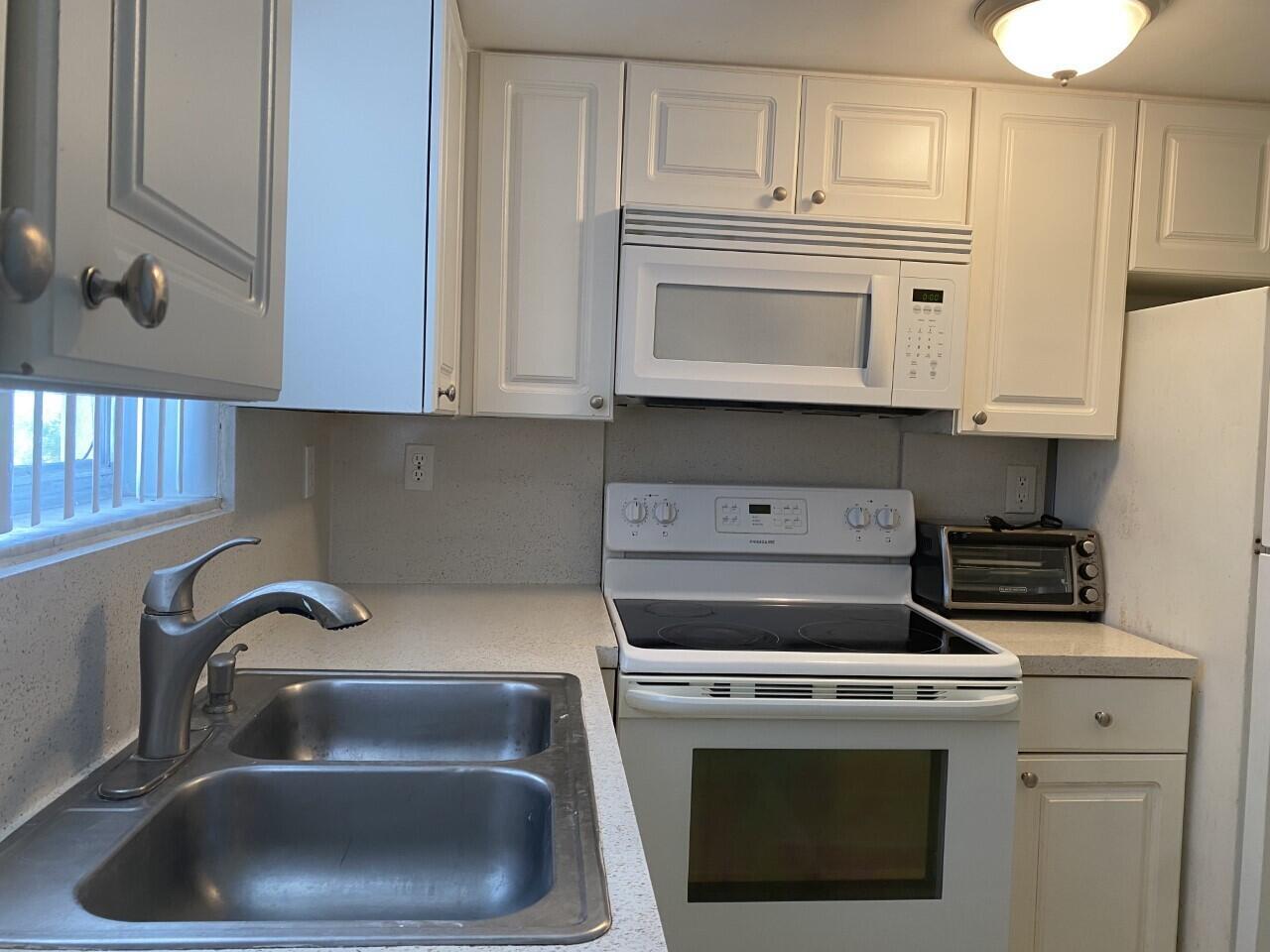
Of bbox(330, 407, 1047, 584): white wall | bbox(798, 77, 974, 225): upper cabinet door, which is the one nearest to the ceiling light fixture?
bbox(798, 77, 974, 225): upper cabinet door

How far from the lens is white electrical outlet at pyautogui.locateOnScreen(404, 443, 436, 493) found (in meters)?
2.35

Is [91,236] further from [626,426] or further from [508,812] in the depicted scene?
[626,426]

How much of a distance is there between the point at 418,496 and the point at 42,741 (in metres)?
1.40

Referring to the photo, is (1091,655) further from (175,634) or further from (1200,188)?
(175,634)

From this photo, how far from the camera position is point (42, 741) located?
38.9 inches

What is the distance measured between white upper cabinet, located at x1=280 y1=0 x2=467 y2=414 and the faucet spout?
21.8 inches

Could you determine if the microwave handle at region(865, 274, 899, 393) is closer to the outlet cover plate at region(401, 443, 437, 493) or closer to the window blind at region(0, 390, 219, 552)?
the outlet cover plate at region(401, 443, 437, 493)

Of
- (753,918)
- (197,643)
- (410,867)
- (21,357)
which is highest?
(21,357)

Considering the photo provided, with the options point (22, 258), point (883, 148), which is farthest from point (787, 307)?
point (22, 258)

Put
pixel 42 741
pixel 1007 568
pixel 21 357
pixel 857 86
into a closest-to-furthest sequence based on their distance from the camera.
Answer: pixel 21 357 < pixel 42 741 < pixel 857 86 < pixel 1007 568

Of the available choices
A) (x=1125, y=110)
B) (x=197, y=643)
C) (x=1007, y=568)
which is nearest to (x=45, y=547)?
(x=197, y=643)

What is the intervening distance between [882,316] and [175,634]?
1.49 metres

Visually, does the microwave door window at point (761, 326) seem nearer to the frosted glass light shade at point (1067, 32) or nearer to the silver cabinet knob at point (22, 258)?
the frosted glass light shade at point (1067, 32)

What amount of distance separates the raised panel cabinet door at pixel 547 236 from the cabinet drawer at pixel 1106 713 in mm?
1076
